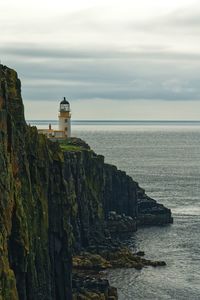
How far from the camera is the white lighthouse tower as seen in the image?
7130 inches

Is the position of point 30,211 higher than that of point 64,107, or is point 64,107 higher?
point 64,107

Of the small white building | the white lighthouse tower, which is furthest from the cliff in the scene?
the white lighthouse tower

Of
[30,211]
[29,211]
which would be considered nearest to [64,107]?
[30,211]

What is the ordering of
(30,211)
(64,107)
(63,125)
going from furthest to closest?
(64,107) < (63,125) < (30,211)

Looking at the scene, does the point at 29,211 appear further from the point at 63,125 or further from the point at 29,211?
the point at 63,125

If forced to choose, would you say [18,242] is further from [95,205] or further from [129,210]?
[129,210]

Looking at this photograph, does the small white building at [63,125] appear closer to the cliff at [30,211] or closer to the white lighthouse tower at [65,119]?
the white lighthouse tower at [65,119]

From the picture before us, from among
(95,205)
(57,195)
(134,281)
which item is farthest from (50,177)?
(95,205)

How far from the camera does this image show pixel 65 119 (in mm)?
183000

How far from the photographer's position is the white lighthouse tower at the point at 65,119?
18111cm

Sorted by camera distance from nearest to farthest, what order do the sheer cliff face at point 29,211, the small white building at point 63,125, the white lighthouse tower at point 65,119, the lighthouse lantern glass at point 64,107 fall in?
the sheer cliff face at point 29,211
the small white building at point 63,125
the white lighthouse tower at point 65,119
the lighthouse lantern glass at point 64,107

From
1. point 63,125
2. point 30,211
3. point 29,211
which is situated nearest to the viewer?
point 29,211

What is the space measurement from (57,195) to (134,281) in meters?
21.8

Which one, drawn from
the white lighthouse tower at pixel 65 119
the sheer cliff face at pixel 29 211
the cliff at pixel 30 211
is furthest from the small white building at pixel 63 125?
the sheer cliff face at pixel 29 211
